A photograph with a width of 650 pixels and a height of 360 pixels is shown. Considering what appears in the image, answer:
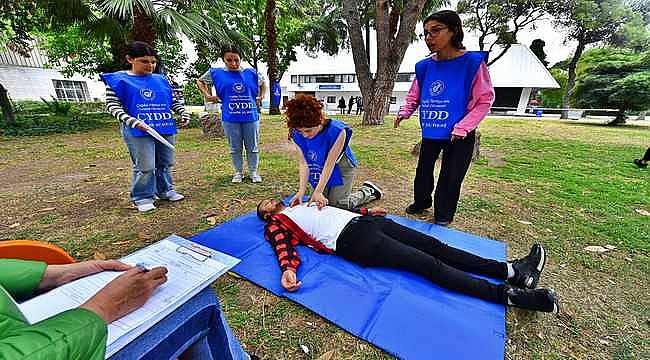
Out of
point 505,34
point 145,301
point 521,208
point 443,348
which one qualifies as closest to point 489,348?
point 443,348

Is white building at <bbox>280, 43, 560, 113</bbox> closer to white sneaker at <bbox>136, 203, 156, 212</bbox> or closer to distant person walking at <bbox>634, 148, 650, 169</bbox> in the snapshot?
distant person walking at <bbox>634, 148, 650, 169</bbox>

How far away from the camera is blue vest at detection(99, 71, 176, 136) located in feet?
8.74

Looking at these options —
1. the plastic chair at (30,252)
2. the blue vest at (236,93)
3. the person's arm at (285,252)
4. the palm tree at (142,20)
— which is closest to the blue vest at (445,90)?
the person's arm at (285,252)

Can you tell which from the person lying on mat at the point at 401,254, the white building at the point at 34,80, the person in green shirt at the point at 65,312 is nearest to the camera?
the person in green shirt at the point at 65,312

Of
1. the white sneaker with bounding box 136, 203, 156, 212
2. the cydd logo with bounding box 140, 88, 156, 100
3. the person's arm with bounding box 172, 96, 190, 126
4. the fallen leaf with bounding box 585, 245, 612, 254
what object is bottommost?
the fallen leaf with bounding box 585, 245, 612, 254

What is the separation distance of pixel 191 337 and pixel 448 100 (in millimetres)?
2473

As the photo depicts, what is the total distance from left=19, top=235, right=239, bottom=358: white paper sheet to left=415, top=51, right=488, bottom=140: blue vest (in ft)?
7.31

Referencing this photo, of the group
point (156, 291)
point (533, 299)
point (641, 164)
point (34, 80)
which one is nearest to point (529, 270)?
point (533, 299)

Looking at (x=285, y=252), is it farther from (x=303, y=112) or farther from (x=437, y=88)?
(x=437, y=88)

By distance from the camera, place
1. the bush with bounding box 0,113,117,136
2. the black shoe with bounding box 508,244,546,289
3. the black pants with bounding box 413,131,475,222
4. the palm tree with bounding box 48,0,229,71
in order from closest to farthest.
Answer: the black shoe with bounding box 508,244,546,289
the black pants with bounding box 413,131,475,222
the palm tree with bounding box 48,0,229,71
the bush with bounding box 0,113,117,136

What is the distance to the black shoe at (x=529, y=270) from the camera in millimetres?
1826

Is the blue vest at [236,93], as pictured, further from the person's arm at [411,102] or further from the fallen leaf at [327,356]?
the fallen leaf at [327,356]

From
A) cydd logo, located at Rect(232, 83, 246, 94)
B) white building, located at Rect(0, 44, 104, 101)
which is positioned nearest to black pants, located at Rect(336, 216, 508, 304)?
cydd logo, located at Rect(232, 83, 246, 94)

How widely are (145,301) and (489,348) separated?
155cm
